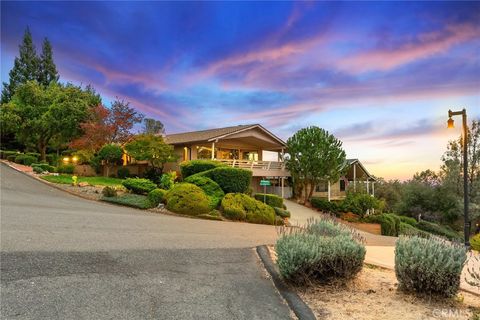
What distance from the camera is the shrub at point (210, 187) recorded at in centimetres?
1830

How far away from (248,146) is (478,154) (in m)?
22.5

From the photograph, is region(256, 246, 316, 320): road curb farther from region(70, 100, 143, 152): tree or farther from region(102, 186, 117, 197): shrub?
region(70, 100, 143, 152): tree

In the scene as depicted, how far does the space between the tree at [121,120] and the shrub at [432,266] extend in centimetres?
2631

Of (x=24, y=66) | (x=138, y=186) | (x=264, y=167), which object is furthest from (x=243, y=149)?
(x=24, y=66)

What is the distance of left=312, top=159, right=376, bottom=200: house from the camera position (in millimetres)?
34094

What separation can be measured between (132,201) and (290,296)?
525 inches

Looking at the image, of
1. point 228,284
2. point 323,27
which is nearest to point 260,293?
point 228,284

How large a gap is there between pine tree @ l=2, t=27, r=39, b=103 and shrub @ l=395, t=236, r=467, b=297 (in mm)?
59716

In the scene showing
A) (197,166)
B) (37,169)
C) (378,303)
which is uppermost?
(197,166)

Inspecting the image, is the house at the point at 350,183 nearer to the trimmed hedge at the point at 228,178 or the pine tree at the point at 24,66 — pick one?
the trimmed hedge at the point at 228,178

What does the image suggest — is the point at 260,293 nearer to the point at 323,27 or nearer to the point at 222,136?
the point at 323,27

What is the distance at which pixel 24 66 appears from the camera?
53.2m

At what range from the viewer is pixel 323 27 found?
13.0 meters

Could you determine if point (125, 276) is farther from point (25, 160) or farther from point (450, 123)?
point (25, 160)
